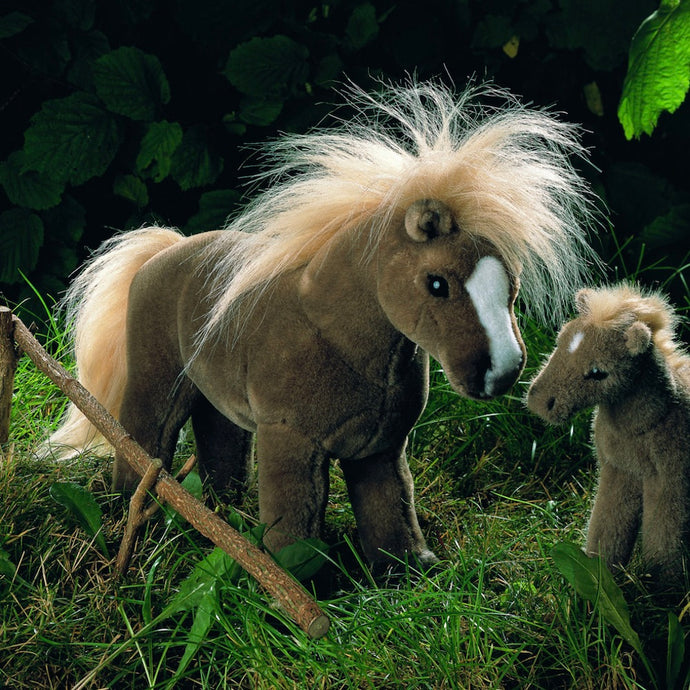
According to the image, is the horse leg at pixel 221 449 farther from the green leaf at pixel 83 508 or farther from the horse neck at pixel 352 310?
the horse neck at pixel 352 310

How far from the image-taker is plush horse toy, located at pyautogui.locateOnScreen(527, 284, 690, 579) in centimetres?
144

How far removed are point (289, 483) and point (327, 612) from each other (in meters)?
0.22

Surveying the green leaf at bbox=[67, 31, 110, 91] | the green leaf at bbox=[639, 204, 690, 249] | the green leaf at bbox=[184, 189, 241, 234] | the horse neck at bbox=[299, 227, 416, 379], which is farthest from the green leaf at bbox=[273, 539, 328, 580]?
the green leaf at bbox=[67, 31, 110, 91]

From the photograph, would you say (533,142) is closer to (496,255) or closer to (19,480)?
(496,255)

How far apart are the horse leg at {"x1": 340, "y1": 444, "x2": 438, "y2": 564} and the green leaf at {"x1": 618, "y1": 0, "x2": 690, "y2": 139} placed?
2.29ft

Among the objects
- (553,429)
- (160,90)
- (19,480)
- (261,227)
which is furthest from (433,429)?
(160,90)

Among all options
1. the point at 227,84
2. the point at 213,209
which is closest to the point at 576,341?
the point at 213,209

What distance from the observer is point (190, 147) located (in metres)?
2.41

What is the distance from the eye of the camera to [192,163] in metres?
2.41

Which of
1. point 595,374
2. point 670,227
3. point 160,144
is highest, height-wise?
point 160,144

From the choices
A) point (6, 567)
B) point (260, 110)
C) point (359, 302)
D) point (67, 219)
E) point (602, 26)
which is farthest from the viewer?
point (67, 219)

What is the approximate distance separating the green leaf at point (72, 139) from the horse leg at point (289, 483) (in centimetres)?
118

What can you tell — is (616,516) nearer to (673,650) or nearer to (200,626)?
(673,650)

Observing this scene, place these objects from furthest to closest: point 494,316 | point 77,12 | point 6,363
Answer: point 77,12 < point 6,363 < point 494,316
